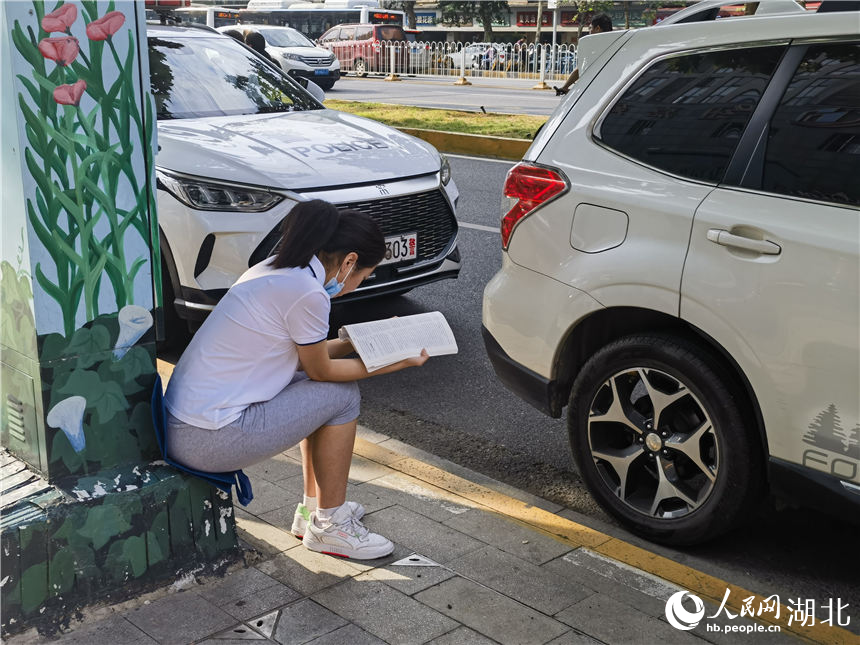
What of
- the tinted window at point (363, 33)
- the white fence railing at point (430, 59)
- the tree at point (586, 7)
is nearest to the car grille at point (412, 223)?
the white fence railing at point (430, 59)

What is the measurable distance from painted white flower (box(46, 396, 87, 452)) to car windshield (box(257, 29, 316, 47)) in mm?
26985

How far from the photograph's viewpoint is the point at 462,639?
9.12ft

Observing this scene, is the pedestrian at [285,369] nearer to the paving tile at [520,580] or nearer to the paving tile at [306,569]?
the paving tile at [306,569]

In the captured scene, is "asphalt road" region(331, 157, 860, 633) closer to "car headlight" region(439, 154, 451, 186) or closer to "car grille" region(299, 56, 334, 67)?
"car headlight" region(439, 154, 451, 186)

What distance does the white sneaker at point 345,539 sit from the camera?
10.6 feet

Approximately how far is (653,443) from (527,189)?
3.43ft

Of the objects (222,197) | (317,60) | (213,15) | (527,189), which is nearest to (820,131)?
(527,189)

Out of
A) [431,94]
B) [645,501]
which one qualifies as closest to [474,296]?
[645,501]

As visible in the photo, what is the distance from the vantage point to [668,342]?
3.29 meters

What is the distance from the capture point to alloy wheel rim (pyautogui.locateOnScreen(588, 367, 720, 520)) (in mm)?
Answer: 3271

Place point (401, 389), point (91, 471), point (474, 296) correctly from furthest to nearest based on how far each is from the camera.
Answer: point (474, 296)
point (401, 389)
point (91, 471)

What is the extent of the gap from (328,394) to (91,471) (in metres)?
0.74

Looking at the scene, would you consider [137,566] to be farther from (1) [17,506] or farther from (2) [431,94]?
(2) [431,94]

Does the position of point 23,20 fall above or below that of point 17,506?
above
